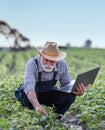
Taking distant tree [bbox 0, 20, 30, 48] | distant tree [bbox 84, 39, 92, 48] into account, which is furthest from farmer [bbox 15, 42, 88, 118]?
distant tree [bbox 84, 39, 92, 48]

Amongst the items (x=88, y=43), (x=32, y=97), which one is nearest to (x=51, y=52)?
(x=32, y=97)

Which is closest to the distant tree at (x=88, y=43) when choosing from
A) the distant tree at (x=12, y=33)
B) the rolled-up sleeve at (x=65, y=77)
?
the distant tree at (x=12, y=33)

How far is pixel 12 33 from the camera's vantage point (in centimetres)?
3469

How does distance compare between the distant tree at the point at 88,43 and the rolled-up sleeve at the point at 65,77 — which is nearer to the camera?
the rolled-up sleeve at the point at 65,77

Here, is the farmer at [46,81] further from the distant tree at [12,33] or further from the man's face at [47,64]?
the distant tree at [12,33]

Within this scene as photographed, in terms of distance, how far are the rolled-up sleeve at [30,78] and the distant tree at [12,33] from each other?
26803 mm

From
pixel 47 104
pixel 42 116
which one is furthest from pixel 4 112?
pixel 42 116

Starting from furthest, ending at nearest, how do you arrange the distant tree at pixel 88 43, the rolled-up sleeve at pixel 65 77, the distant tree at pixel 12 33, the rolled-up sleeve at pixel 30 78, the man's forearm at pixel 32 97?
the distant tree at pixel 88 43
the distant tree at pixel 12 33
the rolled-up sleeve at pixel 65 77
the rolled-up sleeve at pixel 30 78
the man's forearm at pixel 32 97

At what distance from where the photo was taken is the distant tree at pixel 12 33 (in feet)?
109

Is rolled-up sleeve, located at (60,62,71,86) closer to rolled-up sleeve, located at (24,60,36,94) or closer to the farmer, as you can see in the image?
the farmer

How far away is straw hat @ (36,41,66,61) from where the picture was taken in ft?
20.0

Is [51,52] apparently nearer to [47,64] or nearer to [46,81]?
[47,64]

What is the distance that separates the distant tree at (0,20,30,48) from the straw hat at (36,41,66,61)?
2678 cm

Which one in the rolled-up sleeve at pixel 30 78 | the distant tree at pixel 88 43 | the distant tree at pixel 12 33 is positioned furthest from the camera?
the distant tree at pixel 88 43
